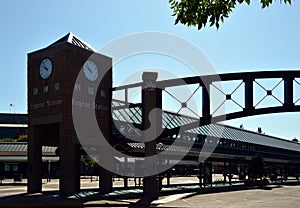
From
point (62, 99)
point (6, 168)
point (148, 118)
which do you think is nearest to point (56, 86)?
point (62, 99)

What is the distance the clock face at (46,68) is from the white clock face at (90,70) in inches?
97.6

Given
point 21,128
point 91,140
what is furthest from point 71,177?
point 21,128

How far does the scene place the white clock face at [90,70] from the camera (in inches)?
1236

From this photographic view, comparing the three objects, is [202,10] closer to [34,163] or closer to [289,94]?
[289,94]

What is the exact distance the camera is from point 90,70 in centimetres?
3195

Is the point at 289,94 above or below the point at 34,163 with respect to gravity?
above

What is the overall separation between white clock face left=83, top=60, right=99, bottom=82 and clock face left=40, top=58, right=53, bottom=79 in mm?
2479

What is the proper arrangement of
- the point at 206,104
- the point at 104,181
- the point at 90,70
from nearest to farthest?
the point at 206,104, the point at 104,181, the point at 90,70

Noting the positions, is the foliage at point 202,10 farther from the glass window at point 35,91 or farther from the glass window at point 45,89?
the glass window at point 35,91

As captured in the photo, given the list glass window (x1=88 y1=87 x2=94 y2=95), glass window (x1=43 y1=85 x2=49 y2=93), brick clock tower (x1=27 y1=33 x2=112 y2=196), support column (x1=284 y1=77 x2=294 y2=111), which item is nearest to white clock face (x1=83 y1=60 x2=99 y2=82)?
brick clock tower (x1=27 y1=33 x2=112 y2=196)

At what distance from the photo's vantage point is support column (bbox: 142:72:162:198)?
28.8m

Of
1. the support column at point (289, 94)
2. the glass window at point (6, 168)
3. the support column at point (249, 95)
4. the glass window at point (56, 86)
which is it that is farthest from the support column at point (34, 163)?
the glass window at point (6, 168)

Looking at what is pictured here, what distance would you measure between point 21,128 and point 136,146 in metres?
91.8

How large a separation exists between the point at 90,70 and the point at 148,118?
6.15 meters
